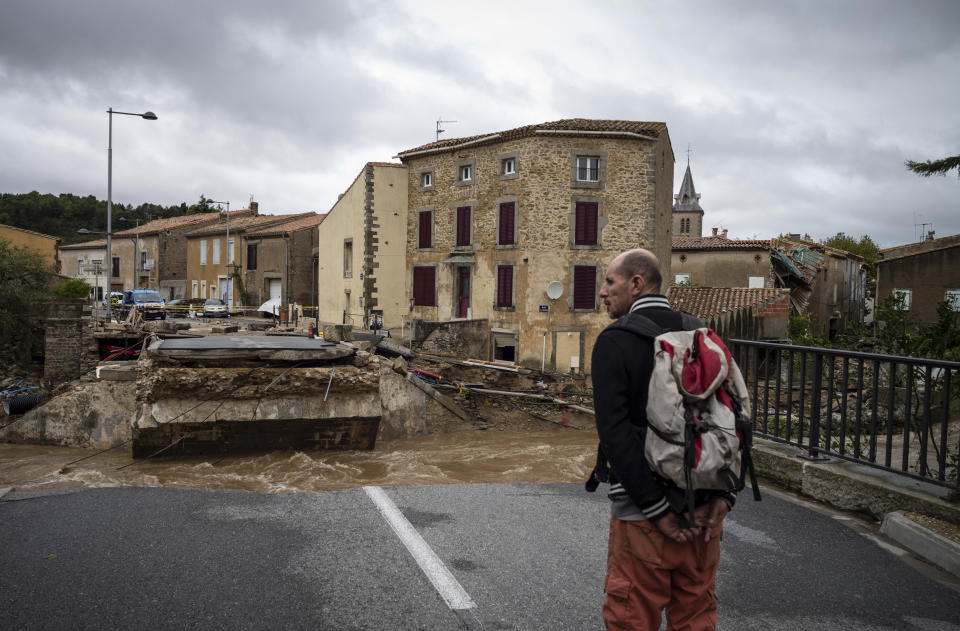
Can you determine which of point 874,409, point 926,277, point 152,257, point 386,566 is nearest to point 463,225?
point 926,277

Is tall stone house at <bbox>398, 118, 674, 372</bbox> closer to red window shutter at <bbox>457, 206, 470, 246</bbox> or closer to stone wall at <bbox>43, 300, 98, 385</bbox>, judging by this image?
red window shutter at <bbox>457, 206, 470, 246</bbox>

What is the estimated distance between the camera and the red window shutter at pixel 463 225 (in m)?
27.6

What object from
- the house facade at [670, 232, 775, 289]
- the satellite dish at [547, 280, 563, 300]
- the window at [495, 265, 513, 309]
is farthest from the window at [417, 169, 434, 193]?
the house facade at [670, 232, 775, 289]

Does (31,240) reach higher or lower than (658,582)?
higher

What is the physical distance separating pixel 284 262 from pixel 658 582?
40.2 metres

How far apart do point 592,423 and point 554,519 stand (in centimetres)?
1630

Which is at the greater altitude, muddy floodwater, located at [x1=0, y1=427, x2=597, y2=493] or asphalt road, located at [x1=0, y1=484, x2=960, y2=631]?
asphalt road, located at [x1=0, y1=484, x2=960, y2=631]

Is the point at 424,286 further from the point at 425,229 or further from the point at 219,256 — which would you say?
the point at 219,256

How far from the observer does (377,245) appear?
29.2 m

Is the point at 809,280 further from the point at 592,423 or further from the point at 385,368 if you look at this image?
the point at 385,368

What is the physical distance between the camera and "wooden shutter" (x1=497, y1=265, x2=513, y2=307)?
2645 cm

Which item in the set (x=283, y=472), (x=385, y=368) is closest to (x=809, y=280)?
(x=385, y=368)

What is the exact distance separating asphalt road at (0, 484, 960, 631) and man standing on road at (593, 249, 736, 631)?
730mm

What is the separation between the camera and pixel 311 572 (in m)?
3.40
